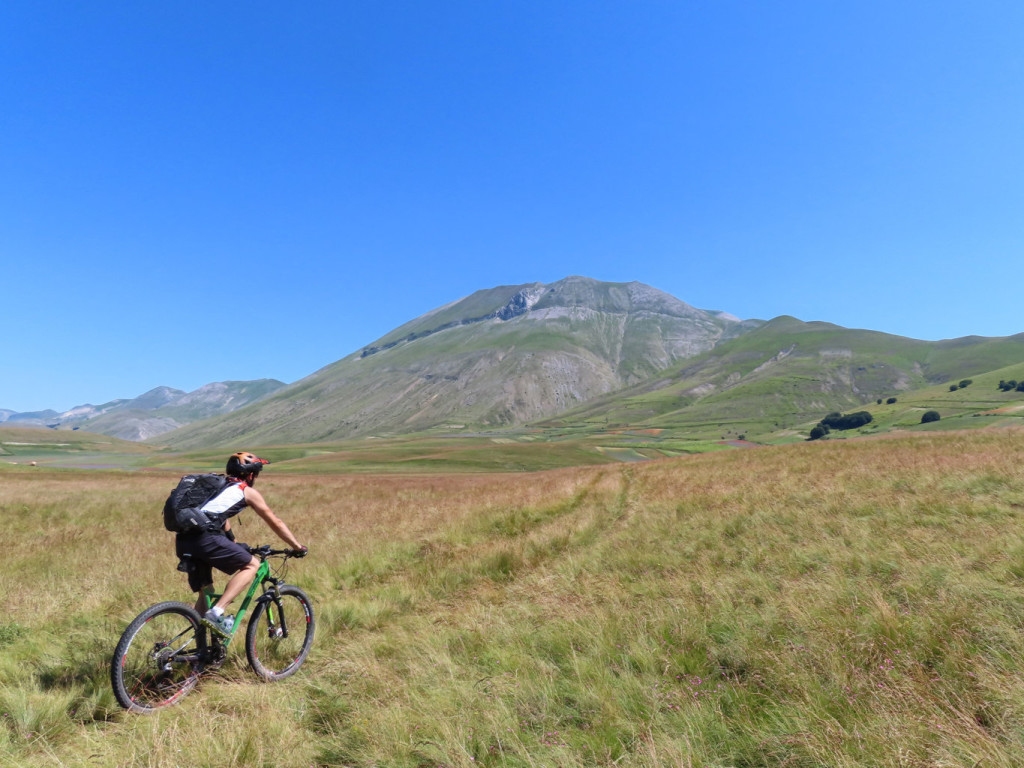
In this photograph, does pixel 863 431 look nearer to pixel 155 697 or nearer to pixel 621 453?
pixel 621 453

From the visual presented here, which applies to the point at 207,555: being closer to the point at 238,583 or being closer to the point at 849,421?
the point at 238,583

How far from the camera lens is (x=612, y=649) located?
5836 mm

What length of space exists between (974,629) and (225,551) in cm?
919

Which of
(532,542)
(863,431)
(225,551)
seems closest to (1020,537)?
(532,542)

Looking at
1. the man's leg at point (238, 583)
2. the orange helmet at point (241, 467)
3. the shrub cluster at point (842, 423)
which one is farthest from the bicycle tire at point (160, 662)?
the shrub cluster at point (842, 423)

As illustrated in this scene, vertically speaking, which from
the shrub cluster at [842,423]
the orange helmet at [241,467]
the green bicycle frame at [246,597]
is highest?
the orange helmet at [241,467]

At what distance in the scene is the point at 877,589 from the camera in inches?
243

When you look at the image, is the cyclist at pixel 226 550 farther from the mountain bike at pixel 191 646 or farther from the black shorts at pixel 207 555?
the mountain bike at pixel 191 646

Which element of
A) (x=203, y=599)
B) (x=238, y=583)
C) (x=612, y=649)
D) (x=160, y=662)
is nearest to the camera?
(x=160, y=662)

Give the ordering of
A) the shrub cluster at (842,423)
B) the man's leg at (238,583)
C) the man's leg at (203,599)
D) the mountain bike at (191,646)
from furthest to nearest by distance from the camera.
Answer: the shrub cluster at (842,423) < the man's leg at (203,599) < the man's leg at (238,583) < the mountain bike at (191,646)

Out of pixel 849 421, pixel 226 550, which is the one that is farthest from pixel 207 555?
Result: pixel 849 421

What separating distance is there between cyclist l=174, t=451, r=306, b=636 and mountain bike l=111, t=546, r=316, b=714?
0.62 feet

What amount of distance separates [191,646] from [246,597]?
0.80 m

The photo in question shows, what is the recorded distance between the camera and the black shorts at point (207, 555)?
20.0 feet
